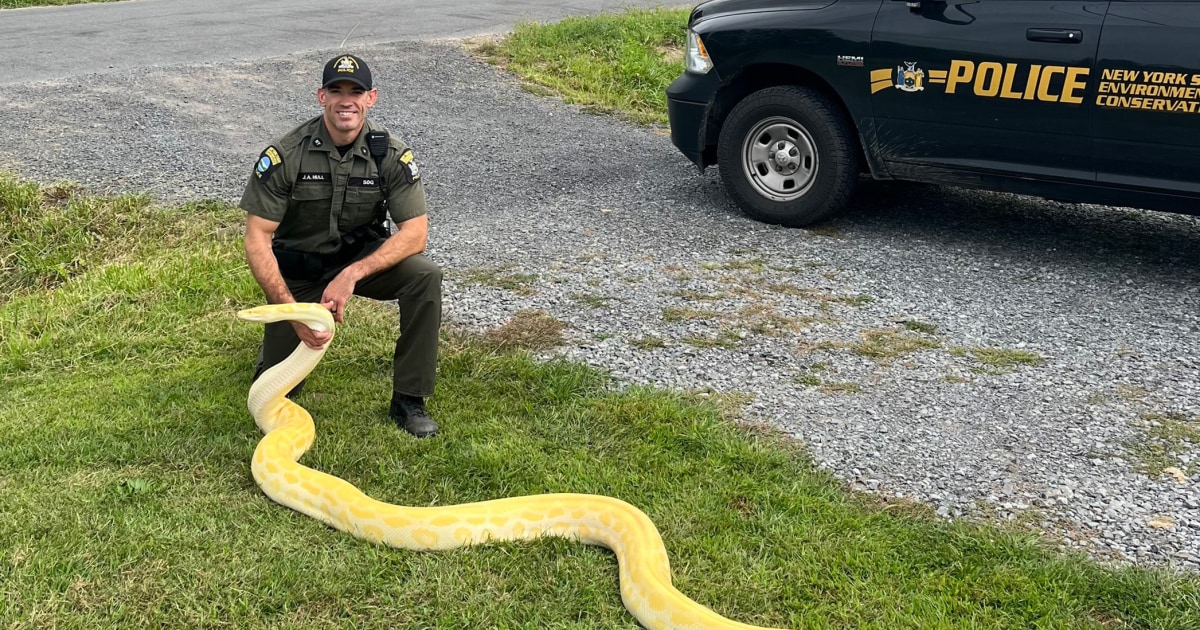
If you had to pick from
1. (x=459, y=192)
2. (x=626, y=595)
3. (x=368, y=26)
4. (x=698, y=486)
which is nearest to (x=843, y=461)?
(x=698, y=486)

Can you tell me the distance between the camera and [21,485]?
392 centimetres

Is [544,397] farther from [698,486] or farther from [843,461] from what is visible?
[843,461]

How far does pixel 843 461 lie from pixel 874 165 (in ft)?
10.1

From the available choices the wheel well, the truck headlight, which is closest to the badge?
the wheel well

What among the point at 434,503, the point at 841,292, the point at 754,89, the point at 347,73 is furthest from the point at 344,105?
the point at 754,89

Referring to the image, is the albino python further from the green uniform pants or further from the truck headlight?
the truck headlight

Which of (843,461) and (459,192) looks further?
(459,192)

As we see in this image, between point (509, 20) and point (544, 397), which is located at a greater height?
point (509, 20)

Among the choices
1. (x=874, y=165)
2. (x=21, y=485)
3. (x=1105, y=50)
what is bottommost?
(x=21, y=485)

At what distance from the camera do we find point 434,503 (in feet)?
12.8

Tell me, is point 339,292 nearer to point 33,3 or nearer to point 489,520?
point 489,520

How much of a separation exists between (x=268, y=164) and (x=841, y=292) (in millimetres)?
3206

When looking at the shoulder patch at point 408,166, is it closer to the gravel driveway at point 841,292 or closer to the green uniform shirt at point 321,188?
the green uniform shirt at point 321,188

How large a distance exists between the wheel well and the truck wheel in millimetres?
75
